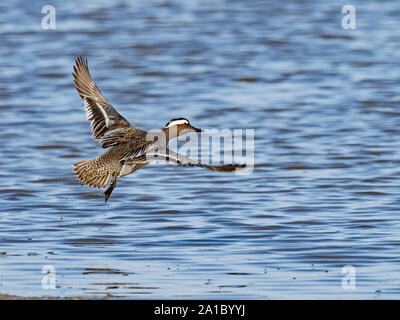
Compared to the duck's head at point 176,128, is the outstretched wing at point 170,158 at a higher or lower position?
lower

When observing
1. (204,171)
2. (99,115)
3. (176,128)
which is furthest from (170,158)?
(204,171)

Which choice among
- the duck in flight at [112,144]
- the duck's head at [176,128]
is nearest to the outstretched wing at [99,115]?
the duck in flight at [112,144]

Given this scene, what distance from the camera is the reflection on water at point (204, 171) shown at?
674 centimetres

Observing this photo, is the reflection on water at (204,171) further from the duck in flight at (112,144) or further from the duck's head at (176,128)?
the duck's head at (176,128)

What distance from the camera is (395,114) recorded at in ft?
41.9

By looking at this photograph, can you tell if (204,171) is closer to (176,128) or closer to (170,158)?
(176,128)

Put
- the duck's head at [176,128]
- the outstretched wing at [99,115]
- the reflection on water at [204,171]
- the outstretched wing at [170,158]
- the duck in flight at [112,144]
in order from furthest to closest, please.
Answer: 1. the outstretched wing at [99,115]
2. the duck's head at [176,128]
3. the duck in flight at [112,144]
4. the reflection on water at [204,171]
5. the outstretched wing at [170,158]

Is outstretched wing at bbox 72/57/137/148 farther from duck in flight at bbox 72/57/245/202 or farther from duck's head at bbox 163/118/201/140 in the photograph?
duck's head at bbox 163/118/201/140

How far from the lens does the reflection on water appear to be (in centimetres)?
674

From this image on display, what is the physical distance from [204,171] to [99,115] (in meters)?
2.75

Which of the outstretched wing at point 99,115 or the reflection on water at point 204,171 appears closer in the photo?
the reflection on water at point 204,171

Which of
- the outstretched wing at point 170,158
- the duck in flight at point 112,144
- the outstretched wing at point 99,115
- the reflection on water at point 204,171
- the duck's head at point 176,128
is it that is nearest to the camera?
the outstretched wing at point 170,158

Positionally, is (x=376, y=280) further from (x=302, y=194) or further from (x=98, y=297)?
(x=302, y=194)
